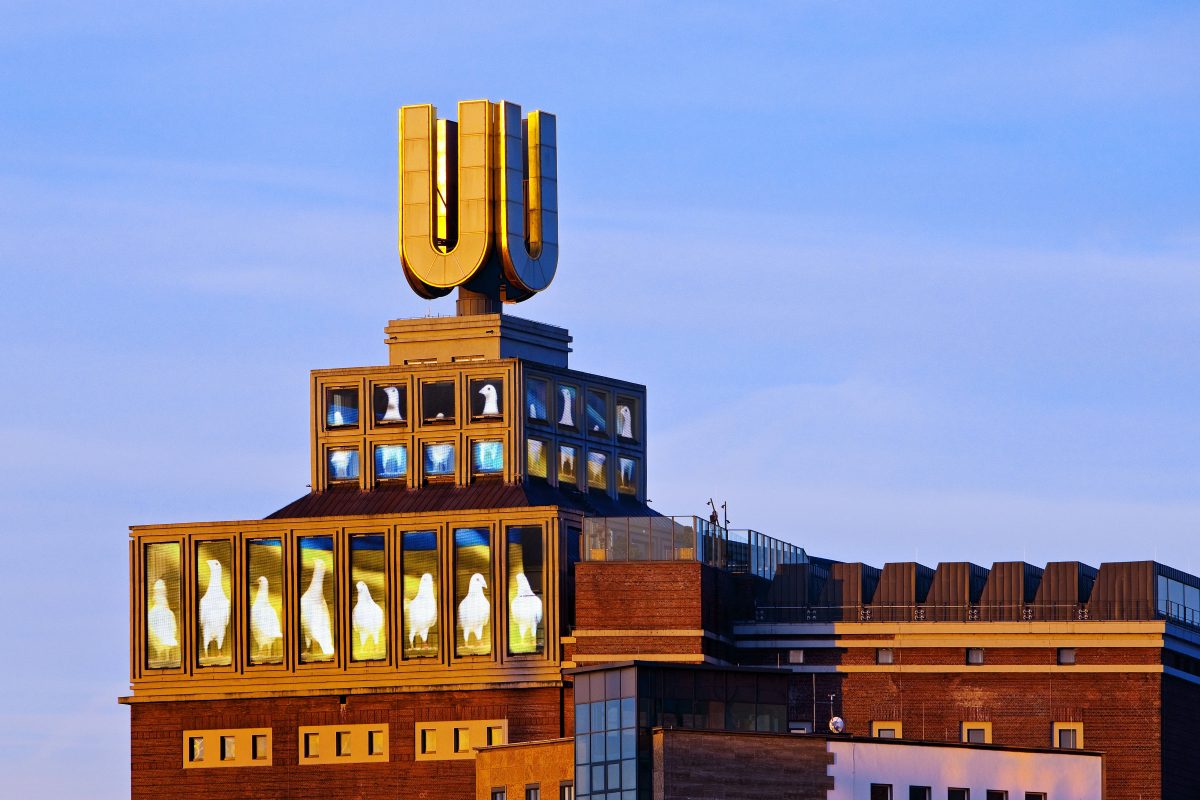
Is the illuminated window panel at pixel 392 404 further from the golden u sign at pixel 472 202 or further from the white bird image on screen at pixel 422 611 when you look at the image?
the white bird image on screen at pixel 422 611

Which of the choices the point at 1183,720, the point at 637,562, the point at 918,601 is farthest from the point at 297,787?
the point at 1183,720

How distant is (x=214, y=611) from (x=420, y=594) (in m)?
12.0

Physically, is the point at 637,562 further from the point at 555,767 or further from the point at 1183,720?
the point at 1183,720

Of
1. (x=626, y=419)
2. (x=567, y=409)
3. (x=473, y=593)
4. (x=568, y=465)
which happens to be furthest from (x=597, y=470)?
(x=473, y=593)

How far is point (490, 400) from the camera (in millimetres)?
177125

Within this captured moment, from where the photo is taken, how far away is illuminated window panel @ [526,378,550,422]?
6983 inches

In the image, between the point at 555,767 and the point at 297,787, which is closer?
the point at 555,767

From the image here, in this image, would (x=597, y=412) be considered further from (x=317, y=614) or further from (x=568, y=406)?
(x=317, y=614)

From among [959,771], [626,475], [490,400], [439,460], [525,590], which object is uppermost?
[490,400]

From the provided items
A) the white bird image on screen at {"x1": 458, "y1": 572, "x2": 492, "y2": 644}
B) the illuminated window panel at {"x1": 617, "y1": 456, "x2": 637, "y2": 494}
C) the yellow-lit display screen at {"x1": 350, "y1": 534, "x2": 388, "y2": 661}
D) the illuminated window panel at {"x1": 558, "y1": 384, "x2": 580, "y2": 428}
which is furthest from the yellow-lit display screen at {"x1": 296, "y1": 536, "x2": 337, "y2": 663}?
the illuminated window panel at {"x1": 617, "y1": 456, "x2": 637, "y2": 494}

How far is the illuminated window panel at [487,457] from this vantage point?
176m

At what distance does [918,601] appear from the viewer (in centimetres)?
16975

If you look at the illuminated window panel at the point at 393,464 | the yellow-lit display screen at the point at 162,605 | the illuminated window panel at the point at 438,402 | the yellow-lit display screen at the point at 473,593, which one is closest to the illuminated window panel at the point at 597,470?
the illuminated window panel at the point at 438,402

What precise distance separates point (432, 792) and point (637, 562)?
16.3m
